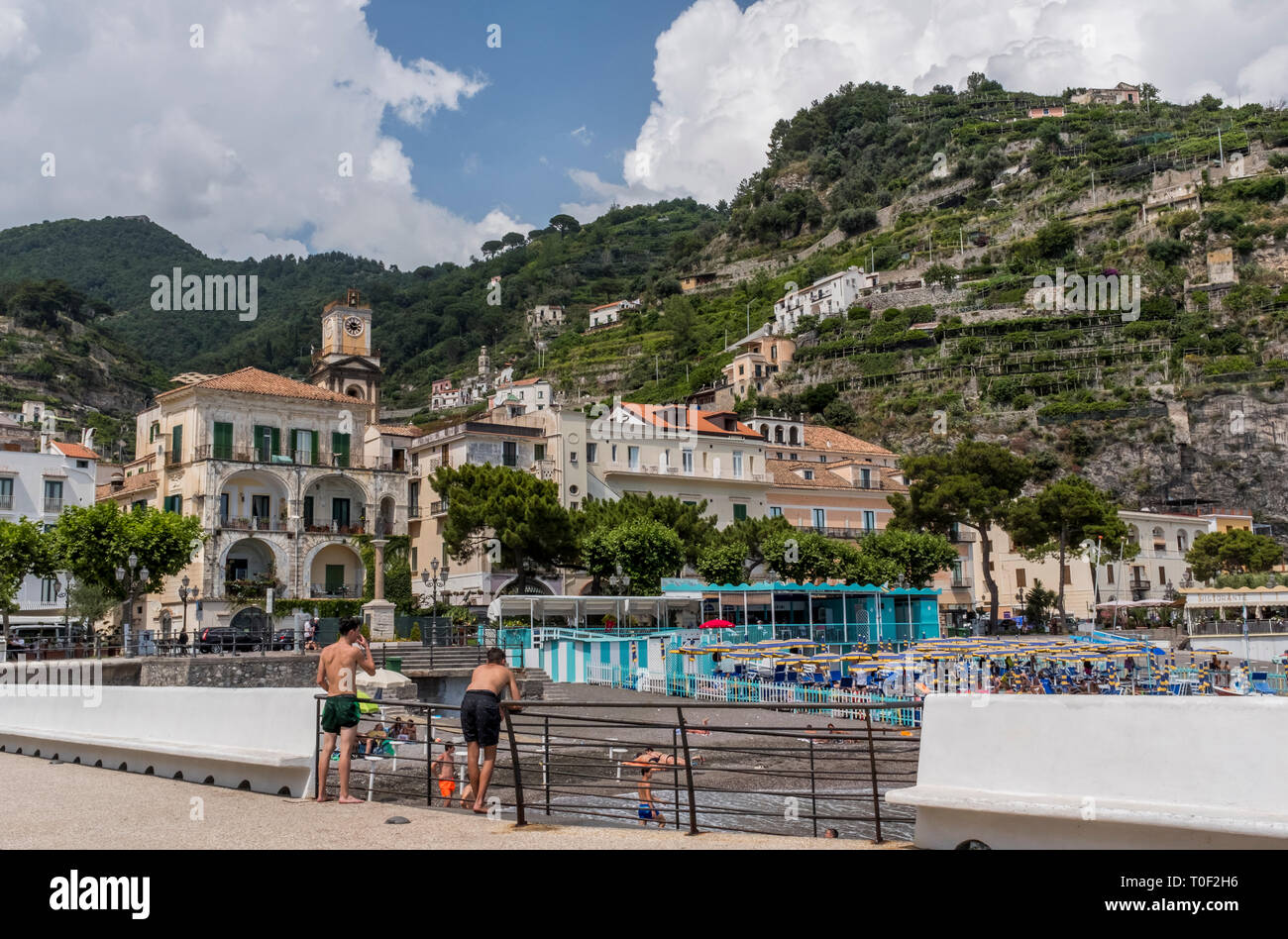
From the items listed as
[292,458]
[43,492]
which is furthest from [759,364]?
[43,492]

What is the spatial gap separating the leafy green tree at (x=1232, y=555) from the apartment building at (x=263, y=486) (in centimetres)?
4457

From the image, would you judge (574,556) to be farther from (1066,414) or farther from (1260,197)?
(1260,197)

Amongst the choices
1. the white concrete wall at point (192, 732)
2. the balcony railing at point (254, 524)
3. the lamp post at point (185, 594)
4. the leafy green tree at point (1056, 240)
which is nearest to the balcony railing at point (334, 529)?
the balcony railing at point (254, 524)

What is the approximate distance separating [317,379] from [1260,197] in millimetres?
93564

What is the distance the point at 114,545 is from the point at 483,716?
1146 inches

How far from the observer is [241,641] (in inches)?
1313

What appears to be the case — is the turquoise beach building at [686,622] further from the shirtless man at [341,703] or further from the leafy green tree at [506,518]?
the shirtless man at [341,703]

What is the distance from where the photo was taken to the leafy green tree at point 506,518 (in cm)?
4134

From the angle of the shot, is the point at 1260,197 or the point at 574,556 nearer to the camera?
the point at 574,556

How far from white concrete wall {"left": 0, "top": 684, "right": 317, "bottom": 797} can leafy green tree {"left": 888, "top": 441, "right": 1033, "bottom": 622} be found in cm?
4361

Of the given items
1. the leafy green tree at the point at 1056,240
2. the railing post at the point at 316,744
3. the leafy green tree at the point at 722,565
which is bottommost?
the railing post at the point at 316,744

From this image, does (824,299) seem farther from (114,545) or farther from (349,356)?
(114,545)
